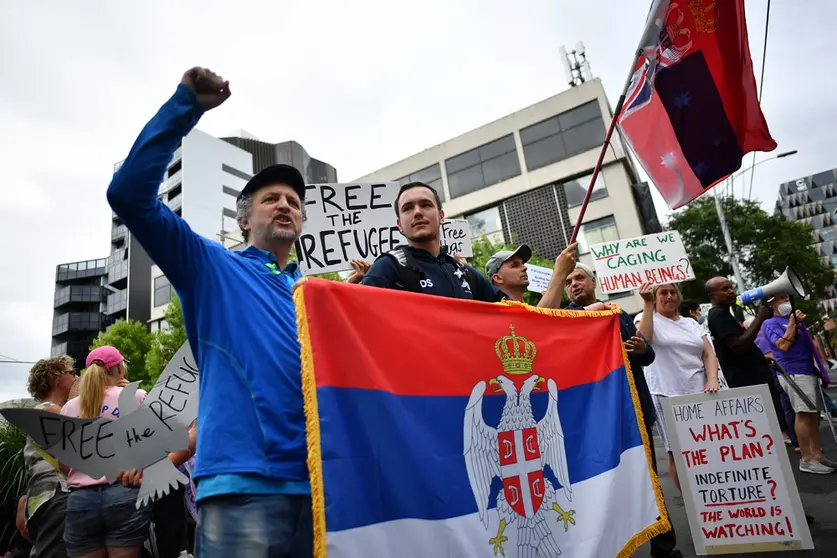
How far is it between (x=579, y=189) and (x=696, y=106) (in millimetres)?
21681

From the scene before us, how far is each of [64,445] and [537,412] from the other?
2.30 meters

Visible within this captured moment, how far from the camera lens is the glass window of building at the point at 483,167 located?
27.3 m

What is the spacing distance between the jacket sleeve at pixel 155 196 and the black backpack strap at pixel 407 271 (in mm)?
959

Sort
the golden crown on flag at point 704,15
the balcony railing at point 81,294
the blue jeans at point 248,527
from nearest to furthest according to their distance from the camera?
the blue jeans at point 248,527 → the golden crown on flag at point 704,15 → the balcony railing at point 81,294

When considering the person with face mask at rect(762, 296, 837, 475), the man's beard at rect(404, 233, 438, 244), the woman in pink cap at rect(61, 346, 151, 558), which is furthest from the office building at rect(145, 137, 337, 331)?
the man's beard at rect(404, 233, 438, 244)

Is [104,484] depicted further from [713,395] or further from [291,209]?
[713,395]

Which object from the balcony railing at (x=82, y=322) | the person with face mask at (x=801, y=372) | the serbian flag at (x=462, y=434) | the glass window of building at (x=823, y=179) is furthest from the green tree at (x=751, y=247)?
the glass window of building at (x=823, y=179)

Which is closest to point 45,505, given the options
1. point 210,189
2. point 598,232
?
point 598,232

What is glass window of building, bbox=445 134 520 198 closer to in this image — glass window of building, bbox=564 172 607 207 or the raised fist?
glass window of building, bbox=564 172 607 207

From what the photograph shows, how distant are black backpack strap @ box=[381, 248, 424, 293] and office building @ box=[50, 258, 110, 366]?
6260 cm

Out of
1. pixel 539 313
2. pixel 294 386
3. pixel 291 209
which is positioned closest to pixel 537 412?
pixel 539 313

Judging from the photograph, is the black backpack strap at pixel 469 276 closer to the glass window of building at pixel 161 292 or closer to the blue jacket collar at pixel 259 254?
the blue jacket collar at pixel 259 254

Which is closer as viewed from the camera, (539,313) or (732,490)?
(539,313)

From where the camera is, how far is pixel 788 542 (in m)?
3.42
